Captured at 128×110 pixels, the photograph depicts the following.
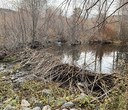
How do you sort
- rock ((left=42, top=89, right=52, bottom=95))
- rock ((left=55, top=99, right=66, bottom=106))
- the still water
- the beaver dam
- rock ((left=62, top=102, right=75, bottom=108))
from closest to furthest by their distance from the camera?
rock ((left=62, top=102, right=75, bottom=108))
rock ((left=55, top=99, right=66, bottom=106))
rock ((left=42, top=89, right=52, bottom=95))
the beaver dam
the still water

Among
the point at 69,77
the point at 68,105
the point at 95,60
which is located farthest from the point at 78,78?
the point at 68,105

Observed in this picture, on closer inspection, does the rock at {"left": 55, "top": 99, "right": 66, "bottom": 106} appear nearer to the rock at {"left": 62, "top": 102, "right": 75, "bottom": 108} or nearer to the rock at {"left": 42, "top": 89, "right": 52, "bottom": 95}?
the rock at {"left": 62, "top": 102, "right": 75, "bottom": 108}

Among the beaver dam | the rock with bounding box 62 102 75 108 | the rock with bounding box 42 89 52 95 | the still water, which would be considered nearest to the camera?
the rock with bounding box 62 102 75 108

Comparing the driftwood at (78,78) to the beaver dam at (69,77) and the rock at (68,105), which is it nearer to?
the beaver dam at (69,77)

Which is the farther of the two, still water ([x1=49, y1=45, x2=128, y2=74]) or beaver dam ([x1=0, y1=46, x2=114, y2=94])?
still water ([x1=49, y1=45, x2=128, y2=74])

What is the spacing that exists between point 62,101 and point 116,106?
132cm

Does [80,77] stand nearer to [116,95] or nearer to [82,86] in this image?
[82,86]

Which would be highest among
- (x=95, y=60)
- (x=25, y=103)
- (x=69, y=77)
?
(x=95, y=60)

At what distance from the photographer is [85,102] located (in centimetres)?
425

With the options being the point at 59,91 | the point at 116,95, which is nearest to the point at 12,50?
the point at 59,91

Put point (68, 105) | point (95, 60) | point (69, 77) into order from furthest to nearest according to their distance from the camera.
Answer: point (69, 77)
point (95, 60)
point (68, 105)

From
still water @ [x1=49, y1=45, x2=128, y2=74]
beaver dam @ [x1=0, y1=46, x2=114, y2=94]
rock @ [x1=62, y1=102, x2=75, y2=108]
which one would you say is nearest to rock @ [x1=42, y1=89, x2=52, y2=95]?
beaver dam @ [x1=0, y1=46, x2=114, y2=94]

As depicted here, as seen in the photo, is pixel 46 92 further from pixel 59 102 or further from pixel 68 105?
pixel 68 105

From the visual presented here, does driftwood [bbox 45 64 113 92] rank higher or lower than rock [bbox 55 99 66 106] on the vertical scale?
higher
